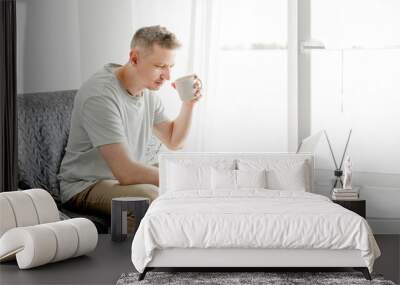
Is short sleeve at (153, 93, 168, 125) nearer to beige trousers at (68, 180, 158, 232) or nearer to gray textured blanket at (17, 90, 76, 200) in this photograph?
beige trousers at (68, 180, 158, 232)

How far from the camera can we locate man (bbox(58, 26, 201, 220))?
287 inches

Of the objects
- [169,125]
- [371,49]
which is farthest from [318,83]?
[169,125]

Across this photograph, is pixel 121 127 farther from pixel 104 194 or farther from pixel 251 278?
pixel 251 278

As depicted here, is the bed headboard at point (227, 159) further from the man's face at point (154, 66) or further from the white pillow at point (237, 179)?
the man's face at point (154, 66)

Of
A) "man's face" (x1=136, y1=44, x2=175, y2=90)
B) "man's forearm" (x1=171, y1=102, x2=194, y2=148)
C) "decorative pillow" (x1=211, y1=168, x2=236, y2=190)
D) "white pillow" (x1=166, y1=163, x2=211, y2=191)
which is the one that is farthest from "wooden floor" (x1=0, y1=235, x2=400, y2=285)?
"man's face" (x1=136, y1=44, x2=175, y2=90)

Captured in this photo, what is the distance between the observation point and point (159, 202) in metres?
5.92

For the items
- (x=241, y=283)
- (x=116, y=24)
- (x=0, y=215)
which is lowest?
(x=241, y=283)

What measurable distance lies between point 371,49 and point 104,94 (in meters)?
2.60

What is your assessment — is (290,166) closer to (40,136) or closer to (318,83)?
(318,83)

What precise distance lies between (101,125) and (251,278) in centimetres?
262

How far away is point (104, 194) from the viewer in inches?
290

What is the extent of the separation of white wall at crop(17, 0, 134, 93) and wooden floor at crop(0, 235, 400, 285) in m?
1.85

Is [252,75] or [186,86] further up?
[252,75]

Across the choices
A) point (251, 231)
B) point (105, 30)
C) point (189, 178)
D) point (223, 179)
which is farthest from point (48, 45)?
point (251, 231)
